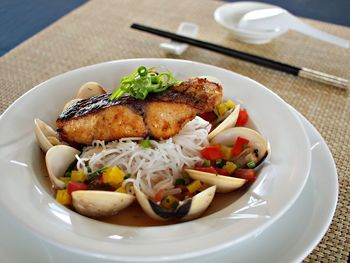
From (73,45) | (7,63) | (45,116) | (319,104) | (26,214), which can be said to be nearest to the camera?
(26,214)

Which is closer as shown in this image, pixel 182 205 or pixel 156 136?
pixel 182 205

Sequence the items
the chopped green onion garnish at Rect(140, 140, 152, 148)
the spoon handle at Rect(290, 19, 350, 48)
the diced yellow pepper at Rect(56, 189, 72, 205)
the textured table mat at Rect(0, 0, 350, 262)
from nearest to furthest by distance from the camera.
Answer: the diced yellow pepper at Rect(56, 189, 72, 205), the chopped green onion garnish at Rect(140, 140, 152, 148), the textured table mat at Rect(0, 0, 350, 262), the spoon handle at Rect(290, 19, 350, 48)

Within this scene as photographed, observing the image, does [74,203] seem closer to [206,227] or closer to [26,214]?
[26,214]

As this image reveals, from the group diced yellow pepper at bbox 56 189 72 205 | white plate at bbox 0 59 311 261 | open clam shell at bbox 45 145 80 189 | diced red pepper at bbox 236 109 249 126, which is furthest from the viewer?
diced red pepper at bbox 236 109 249 126

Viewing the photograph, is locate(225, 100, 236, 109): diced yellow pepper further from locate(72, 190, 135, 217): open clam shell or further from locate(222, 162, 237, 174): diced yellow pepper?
locate(72, 190, 135, 217): open clam shell

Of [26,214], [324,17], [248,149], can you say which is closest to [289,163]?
[248,149]

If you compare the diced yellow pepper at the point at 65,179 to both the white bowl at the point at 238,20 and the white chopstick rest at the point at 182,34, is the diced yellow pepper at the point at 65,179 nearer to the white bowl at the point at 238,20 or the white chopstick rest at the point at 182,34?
the white chopstick rest at the point at 182,34

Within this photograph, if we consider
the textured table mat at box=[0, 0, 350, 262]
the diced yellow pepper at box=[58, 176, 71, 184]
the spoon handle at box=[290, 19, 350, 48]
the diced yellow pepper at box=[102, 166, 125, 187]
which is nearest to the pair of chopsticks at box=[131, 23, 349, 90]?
the textured table mat at box=[0, 0, 350, 262]
